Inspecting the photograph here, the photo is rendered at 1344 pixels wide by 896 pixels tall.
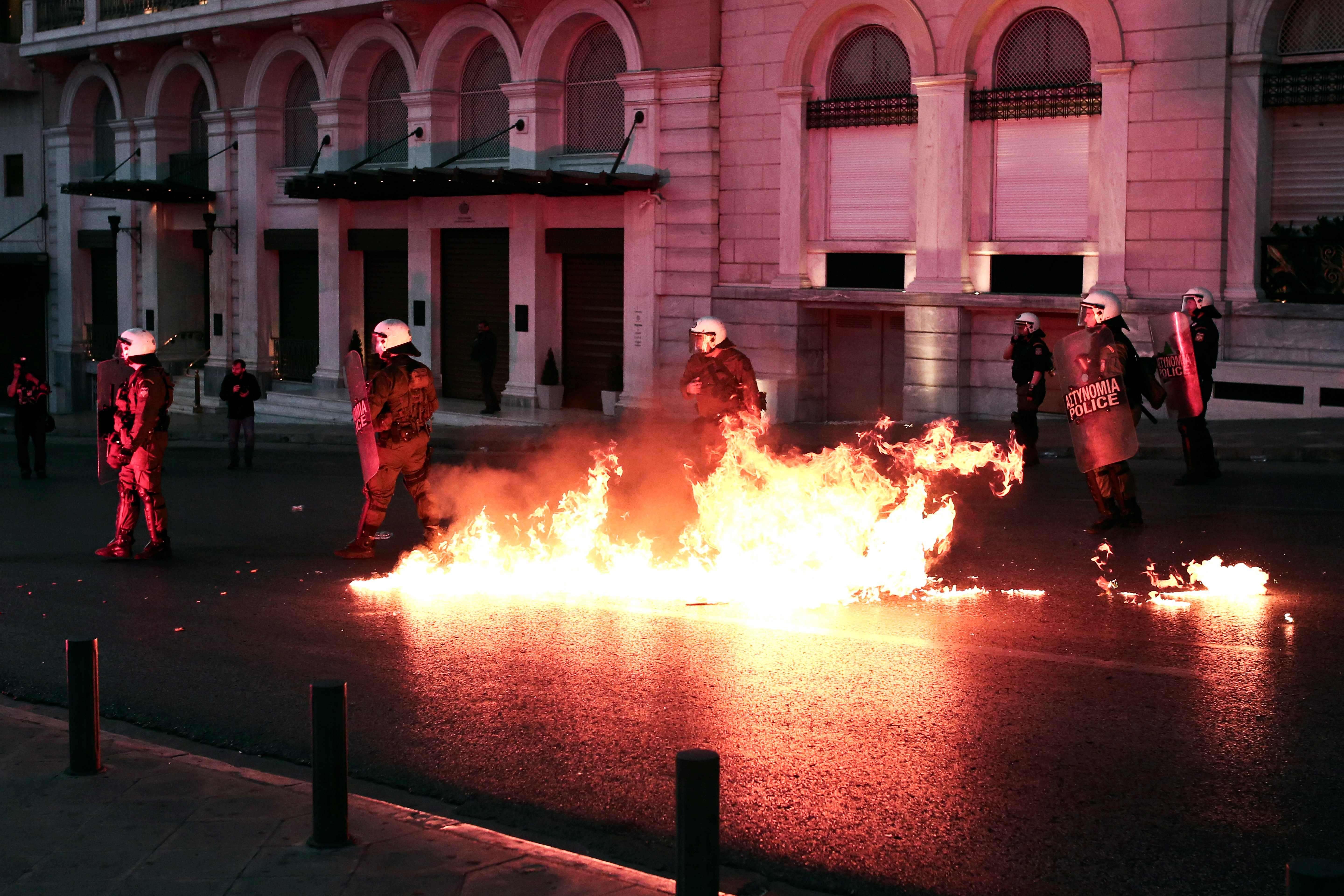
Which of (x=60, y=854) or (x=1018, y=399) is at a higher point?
(x=1018, y=399)

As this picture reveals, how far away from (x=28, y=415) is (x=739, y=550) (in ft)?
40.2

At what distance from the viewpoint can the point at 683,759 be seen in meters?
4.38

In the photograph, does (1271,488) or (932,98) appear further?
(932,98)

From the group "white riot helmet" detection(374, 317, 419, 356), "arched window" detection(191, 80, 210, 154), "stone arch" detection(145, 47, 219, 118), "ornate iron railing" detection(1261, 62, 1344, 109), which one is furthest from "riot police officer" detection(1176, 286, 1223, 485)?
"arched window" detection(191, 80, 210, 154)

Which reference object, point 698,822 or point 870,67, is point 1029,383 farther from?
point 698,822

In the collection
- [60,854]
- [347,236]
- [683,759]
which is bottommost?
[60,854]

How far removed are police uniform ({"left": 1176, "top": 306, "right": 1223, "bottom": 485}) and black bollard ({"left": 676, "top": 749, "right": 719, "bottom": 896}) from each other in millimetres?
10705

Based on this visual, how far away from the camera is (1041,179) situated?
69.2 ft

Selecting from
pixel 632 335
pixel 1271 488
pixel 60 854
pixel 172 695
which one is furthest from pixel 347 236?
pixel 60 854

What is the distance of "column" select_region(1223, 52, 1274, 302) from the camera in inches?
741

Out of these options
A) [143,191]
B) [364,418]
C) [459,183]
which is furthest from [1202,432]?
[143,191]

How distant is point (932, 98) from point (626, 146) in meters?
5.35

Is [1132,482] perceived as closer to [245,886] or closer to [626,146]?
[245,886]

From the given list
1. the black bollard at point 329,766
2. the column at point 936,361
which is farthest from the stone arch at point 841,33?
the black bollard at point 329,766
